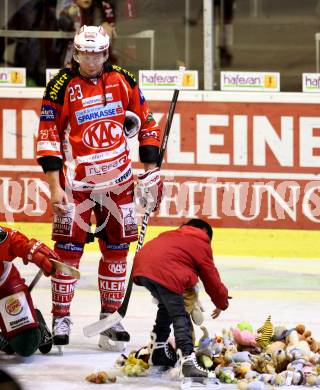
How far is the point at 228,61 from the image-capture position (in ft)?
35.3

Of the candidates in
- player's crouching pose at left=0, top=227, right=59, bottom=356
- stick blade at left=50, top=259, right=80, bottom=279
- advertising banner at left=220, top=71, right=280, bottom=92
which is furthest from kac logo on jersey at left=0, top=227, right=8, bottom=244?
advertising banner at left=220, top=71, right=280, bottom=92

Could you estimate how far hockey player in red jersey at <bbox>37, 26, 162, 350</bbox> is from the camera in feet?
25.3

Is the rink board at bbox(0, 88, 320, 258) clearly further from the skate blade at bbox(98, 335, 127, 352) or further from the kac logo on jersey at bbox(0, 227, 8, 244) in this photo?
the kac logo on jersey at bbox(0, 227, 8, 244)

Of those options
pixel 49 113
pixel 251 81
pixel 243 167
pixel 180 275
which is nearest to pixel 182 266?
pixel 180 275

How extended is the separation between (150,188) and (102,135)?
1.25 feet

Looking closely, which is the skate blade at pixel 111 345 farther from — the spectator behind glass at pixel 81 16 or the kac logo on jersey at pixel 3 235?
the spectator behind glass at pixel 81 16

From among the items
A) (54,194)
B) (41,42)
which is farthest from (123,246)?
(41,42)

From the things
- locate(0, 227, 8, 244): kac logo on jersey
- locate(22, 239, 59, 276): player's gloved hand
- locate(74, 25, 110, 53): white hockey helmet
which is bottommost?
locate(22, 239, 59, 276): player's gloved hand

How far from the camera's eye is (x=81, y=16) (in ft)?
35.7

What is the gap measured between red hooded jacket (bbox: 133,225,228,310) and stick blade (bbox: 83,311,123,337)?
0.72 metres

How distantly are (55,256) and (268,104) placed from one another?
3814 millimetres

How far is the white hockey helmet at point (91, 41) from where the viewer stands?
7.63m

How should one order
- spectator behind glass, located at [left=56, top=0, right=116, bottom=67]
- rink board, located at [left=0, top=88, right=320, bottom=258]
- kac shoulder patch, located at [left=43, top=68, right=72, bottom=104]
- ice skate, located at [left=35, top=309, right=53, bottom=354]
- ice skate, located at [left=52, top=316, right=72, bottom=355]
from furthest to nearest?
spectator behind glass, located at [left=56, top=0, right=116, bottom=67] < rink board, located at [left=0, top=88, right=320, bottom=258] < kac shoulder patch, located at [left=43, top=68, right=72, bottom=104] < ice skate, located at [left=52, top=316, right=72, bottom=355] < ice skate, located at [left=35, top=309, right=53, bottom=354]

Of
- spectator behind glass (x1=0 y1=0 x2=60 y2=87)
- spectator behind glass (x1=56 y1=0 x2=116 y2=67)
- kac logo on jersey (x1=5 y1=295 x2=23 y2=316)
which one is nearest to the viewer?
kac logo on jersey (x1=5 y1=295 x2=23 y2=316)
